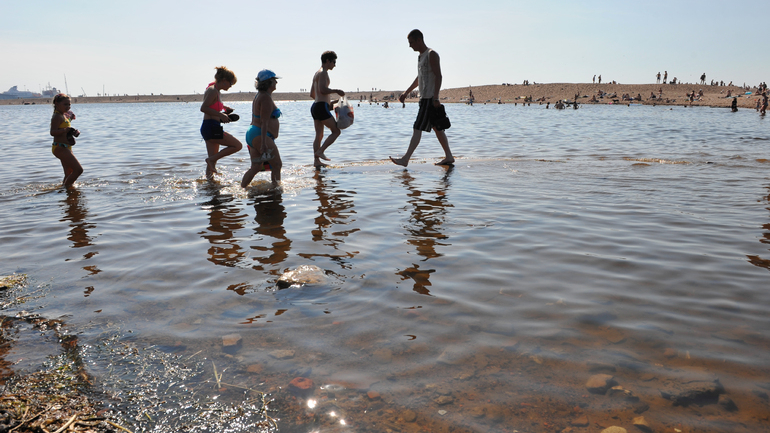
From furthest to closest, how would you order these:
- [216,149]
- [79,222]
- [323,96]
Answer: [323,96]
[216,149]
[79,222]

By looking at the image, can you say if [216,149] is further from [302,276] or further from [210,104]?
[302,276]

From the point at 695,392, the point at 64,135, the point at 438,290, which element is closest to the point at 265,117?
the point at 64,135

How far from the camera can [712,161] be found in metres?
10.1

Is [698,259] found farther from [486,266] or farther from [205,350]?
[205,350]

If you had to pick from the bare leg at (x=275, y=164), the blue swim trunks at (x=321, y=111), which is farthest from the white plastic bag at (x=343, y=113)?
the bare leg at (x=275, y=164)

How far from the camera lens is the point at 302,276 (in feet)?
11.6

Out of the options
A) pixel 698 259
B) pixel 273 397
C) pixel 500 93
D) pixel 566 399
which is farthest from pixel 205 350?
pixel 500 93

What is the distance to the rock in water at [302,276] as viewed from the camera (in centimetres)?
349

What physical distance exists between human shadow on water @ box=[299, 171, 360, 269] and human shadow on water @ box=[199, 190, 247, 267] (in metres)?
0.65

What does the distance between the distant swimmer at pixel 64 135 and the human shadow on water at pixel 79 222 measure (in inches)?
13.8

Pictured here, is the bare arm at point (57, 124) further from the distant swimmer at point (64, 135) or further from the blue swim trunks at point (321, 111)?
the blue swim trunks at point (321, 111)

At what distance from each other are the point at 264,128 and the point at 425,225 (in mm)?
3176

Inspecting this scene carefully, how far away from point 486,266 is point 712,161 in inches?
345

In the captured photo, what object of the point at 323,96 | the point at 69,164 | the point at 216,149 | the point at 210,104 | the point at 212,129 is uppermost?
the point at 323,96
